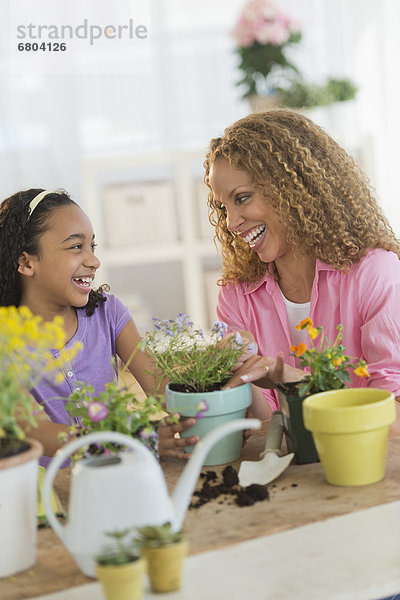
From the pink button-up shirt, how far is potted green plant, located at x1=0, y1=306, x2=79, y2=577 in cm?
95

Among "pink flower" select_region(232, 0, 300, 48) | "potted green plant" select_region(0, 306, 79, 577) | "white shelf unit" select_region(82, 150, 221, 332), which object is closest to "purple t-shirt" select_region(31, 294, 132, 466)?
"potted green plant" select_region(0, 306, 79, 577)

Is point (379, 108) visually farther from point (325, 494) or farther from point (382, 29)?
point (325, 494)

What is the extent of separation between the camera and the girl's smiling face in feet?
6.97

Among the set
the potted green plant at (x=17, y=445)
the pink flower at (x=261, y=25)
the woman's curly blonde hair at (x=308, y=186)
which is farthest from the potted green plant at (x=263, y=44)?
the potted green plant at (x=17, y=445)

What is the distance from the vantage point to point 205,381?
58.3 inches

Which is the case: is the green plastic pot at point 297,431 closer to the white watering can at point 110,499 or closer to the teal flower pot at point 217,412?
the teal flower pot at point 217,412

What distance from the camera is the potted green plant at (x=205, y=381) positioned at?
1411mm

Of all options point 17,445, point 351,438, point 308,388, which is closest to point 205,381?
point 308,388

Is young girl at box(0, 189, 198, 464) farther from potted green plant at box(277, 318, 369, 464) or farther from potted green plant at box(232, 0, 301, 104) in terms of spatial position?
potted green plant at box(232, 0, 301, 104)

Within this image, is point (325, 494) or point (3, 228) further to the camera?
point (3, 228)

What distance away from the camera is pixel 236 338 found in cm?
152

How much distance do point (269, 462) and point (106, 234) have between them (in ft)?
9.40

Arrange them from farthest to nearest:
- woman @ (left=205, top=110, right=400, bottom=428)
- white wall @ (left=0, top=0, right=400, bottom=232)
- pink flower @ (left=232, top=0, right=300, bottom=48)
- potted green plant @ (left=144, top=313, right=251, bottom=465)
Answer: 1. white wall @ (left=0, top=0, right=400, bottom=232)
2. pink flower @ (left=232, top=0, right=300, bottom=48)
3. woman @ (left=205, top=110, right=400, bottom=428)
4. potted green plant @ (left=144, top=313, right=251, bottom=465)

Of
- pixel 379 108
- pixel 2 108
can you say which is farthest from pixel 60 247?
pixel 379 108
